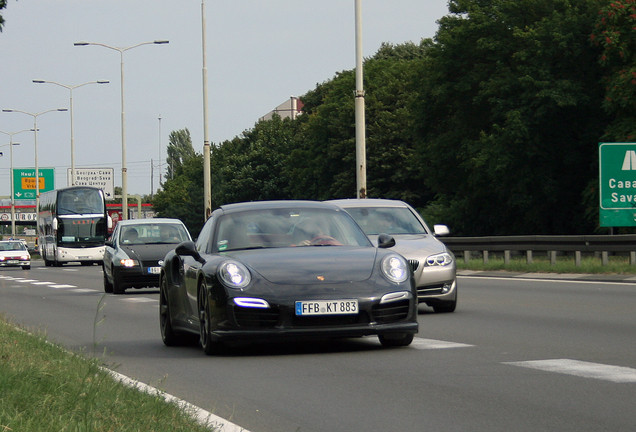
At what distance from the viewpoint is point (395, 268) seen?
10.3m

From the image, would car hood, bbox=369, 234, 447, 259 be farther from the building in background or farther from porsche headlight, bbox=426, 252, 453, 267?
the building in background

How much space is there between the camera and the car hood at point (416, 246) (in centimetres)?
1535

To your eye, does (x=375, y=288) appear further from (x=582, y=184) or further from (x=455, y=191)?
(x=455, y=191)

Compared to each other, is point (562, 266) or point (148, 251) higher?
point (148, 251)

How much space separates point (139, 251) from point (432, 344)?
1461 cm

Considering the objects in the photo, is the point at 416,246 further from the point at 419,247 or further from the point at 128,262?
the point at 128,262

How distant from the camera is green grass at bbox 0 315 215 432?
5910 mm

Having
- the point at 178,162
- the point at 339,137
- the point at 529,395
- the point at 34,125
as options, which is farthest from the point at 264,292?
the point at 178,162

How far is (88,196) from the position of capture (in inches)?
2293

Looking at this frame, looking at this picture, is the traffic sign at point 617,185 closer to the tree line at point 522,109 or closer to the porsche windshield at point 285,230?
the tree line at point 522,109

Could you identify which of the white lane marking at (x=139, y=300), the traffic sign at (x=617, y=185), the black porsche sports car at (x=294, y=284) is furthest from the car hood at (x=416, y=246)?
the traffic sign at (x=617, y=185)

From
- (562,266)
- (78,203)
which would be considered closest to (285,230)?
(562,266)

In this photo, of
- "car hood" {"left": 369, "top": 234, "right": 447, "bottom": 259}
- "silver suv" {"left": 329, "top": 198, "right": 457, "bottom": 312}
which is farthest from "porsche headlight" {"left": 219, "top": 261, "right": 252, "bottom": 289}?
"car hood" {"left": 369, "top": 234, "right": 447, "bottom": 259}

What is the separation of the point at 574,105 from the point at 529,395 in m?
40.1
